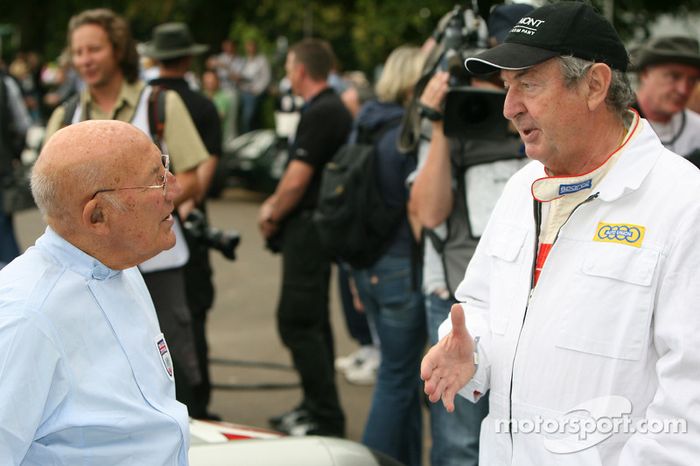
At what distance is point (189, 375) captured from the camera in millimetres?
4746

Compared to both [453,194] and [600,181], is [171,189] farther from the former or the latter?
[453,194]

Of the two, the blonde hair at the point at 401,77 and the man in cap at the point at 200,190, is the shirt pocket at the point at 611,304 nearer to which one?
the blonde hair at the point at 401,77

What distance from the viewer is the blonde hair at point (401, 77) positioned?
4.95 metres

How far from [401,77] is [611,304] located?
2.86 meters

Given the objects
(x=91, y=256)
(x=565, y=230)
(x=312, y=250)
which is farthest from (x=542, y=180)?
(x=312, y=250)

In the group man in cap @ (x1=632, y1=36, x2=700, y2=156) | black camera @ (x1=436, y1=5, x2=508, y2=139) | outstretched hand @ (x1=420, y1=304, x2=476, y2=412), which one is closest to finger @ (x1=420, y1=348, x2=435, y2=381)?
outstretched hand @ (x1=420, y1=304, x2=476, y2=412)

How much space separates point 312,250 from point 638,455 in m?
3.56

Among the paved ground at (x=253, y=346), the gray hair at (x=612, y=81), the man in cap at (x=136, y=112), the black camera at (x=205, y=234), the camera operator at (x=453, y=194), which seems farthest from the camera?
the paved ground at (x=253, y=346)

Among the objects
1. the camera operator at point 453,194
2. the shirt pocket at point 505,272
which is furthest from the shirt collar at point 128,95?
the shirt pocket at point 505,272

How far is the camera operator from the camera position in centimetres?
374

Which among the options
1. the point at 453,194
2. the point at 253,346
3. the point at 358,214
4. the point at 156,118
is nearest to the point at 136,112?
the point at 156,118

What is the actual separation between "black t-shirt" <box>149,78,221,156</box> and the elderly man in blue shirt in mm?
3144

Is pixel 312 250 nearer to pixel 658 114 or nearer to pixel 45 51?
pixel 658 114

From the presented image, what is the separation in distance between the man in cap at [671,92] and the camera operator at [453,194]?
1.40 metres
